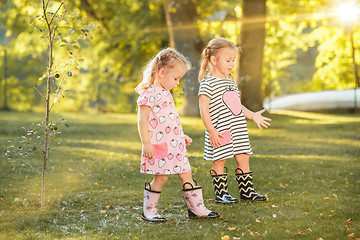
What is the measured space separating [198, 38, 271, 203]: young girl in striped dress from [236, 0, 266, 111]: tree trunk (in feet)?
35.8

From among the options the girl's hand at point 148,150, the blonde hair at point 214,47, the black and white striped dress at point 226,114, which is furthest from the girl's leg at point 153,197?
the blonde hair at point 214,47

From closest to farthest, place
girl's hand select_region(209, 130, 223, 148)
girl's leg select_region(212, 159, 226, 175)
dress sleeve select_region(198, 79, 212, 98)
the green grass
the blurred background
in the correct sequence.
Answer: the green grass → girl's hand select_region(209, 130, 223, 148) → dress sleeve select_region(198, 79, 212, 98) → girl's leg select_region(212, 159, 226, 175) → the blurred background

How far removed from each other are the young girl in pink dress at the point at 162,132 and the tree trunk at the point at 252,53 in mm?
11678

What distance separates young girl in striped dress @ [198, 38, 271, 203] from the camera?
4840 millimetres

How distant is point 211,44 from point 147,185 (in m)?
1.62

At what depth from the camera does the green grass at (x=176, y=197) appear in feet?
13.2

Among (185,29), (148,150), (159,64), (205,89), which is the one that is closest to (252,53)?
(185,29)

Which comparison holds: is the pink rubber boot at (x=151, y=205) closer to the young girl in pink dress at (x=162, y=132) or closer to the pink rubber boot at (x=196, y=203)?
the young girl in pink dress at (x=162, y=132)

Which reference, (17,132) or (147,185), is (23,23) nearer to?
(17,132)

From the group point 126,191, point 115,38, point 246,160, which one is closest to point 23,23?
→ point 115,38

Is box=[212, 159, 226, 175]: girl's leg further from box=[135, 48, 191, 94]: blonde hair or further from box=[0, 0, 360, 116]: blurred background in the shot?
box=[0, 0, 360, 116]: blurred background

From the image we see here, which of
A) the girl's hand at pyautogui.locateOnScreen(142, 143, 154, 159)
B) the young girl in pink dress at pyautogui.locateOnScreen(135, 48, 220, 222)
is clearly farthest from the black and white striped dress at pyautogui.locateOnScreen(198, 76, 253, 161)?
the girl's hand at pyautogui.locateOnScreen(142, 143, 154, 159)

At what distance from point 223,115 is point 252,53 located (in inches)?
453

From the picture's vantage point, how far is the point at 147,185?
4.51 metres
